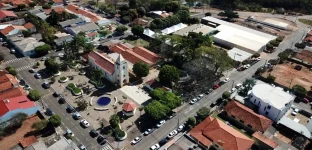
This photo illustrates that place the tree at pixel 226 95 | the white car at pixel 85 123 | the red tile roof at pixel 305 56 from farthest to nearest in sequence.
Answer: the red tile roof at pixel 305 56 → the tree at pixel 226 95 → the white car at pixel 85 123

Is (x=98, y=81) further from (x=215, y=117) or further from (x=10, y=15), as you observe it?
(x=10, y=15)

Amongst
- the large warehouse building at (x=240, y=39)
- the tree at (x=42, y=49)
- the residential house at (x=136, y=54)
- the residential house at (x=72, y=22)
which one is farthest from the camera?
the residential house at (x=72, y=22)

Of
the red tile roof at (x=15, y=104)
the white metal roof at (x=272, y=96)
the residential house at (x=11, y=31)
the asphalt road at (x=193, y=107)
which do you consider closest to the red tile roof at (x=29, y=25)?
the residential house at (x=11, y=31)

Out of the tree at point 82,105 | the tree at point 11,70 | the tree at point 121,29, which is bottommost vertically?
the tree at point 82,105

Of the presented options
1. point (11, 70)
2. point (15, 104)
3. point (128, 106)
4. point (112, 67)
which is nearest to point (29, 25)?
point (11, 70)

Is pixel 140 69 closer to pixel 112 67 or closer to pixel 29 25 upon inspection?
pixel 112 67

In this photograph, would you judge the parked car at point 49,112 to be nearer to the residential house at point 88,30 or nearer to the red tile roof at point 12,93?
the red tile roof at point 12,93

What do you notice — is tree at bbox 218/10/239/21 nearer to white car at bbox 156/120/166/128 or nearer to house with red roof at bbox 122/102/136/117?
white car at bbox 156/120/166/128

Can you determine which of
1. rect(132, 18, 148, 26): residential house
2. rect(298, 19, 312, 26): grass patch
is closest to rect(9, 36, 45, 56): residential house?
rect(132, 18, 148, 26): residential house

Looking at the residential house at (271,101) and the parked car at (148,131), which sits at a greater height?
the residential house at (271,101)
